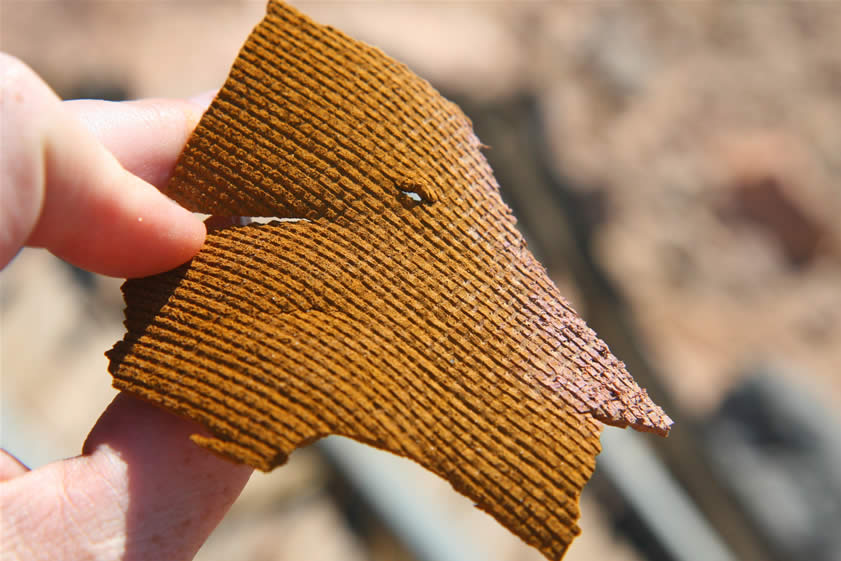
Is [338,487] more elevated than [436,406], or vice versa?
[436,406]

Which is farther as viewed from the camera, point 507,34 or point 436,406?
point 507,34

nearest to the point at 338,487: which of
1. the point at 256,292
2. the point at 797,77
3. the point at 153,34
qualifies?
the point at 256,292

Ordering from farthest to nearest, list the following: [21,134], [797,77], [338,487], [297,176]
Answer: [797,77]
[338,487]
[297,176]
[21,134]

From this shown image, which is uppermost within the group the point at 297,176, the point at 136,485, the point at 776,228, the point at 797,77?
the point at 797,77

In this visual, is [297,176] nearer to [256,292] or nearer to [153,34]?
[256,292]

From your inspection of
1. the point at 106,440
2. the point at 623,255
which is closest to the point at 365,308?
the point at 106,440

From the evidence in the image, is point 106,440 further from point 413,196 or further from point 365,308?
point 413,196

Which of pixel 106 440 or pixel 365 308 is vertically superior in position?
pixel 365 308

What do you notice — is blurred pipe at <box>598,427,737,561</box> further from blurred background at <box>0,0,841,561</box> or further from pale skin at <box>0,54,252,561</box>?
pale skin at <box>0,54,252,561</box>
